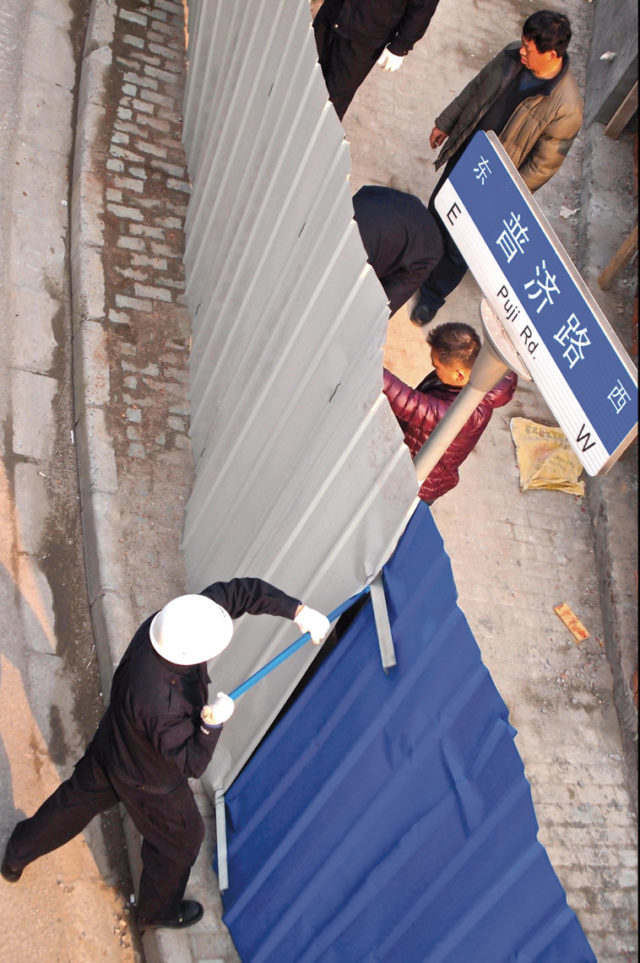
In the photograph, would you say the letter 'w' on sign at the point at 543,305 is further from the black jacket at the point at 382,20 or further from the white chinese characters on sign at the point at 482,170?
the black jacket at the point at 382,20

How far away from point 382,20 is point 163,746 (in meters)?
4.33

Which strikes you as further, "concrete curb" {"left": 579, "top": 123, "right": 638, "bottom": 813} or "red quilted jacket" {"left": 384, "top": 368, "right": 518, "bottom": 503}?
"concrete curb" {"left": 579, "top": 123, "right": 638, "bottom": 813}

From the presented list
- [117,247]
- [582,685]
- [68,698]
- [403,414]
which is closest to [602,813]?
[582,685]

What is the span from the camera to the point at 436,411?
435 cm

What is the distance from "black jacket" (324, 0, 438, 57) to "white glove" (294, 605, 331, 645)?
3784 mm

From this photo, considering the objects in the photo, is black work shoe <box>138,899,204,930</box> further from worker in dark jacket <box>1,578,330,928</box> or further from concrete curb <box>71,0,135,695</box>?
concrete curb <box>71,0,135,695</box>

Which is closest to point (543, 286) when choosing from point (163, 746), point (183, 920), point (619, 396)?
point (619, 396)

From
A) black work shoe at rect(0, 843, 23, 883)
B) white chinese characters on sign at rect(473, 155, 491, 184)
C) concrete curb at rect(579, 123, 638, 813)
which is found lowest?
black work shoe at rect(0, 843, 23, 883)

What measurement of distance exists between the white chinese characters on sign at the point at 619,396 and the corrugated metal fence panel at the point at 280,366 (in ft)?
3.07

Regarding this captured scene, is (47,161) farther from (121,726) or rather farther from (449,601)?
(449,601)

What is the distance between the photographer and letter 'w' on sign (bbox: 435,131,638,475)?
265 centimetres

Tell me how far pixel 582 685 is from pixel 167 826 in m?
2.67

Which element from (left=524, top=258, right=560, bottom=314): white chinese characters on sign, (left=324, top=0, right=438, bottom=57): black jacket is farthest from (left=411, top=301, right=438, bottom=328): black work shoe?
(left=524, top=258, right=560, bottom=314): white chinese characters on sign

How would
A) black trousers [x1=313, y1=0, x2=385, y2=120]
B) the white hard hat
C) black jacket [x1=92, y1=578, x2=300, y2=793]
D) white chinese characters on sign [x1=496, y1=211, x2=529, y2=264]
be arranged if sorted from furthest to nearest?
1. black trousers [x1=313, y1=0, x2=385, y2=120]
2. black jacket [x1=92, y1=578, x2=300, y2=793]
3. the white hard hat
4. white chinese characters on sign [x1=496, y1=211, x2=529, y2=264]
